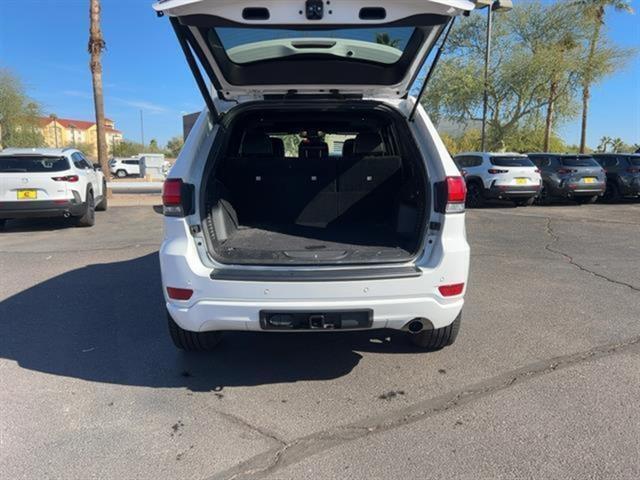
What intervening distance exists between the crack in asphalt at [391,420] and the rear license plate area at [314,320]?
0.57 metres

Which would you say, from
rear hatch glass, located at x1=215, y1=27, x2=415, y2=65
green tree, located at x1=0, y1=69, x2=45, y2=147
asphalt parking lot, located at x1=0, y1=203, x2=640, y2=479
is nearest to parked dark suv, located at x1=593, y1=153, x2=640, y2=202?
asphalt parking lot, located at x1=0, y1=203, x2=640, y2=479

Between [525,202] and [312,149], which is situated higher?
[312,149]

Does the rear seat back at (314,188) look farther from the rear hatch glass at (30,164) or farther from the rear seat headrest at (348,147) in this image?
the rear hatch glass at (30,164)

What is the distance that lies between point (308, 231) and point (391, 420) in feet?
5.72

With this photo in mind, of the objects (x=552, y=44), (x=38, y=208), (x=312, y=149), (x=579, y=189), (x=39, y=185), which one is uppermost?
(x=552, y=44)

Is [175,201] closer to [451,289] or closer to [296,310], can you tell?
[296,310]

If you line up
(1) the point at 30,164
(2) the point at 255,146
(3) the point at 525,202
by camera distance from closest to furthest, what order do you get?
(2) the point at 255,146 → (1) the point at 30,164 → (3) the point at 525,202

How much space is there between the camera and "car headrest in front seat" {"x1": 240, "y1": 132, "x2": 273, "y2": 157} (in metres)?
4.54

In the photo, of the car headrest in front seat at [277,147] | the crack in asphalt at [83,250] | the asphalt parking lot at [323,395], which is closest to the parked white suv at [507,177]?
the asphalt parking lot at [323,395]

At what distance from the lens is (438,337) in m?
3.62

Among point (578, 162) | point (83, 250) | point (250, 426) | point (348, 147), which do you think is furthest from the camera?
point (578, 162)

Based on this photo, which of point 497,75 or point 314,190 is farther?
point 497,75

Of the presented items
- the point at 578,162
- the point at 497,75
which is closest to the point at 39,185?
the point at 578,162

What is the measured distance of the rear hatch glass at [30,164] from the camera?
909 centimetres
